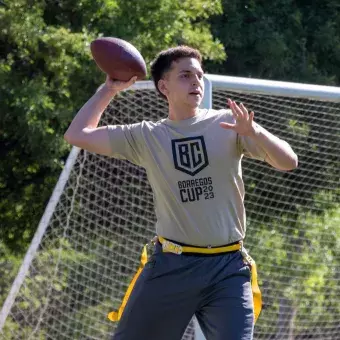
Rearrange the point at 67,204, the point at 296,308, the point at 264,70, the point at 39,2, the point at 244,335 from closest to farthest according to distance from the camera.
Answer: the point at 244,335 < the point at 67,204 < the point at 296,308 < the point at 39,2 < the point at 264,70

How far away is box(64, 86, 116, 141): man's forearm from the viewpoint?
199 inches

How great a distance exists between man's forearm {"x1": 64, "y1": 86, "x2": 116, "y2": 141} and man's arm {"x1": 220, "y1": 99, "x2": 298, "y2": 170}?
2.56 ft

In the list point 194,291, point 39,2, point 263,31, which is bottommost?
point 194,291

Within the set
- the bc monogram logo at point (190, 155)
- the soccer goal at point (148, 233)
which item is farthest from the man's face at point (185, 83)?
the soccer goal at point (148, 233)

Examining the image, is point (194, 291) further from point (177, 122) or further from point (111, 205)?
point (111, 205)

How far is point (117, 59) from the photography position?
523 centimetres

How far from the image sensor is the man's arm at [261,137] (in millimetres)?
4500

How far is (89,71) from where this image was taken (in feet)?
29.9

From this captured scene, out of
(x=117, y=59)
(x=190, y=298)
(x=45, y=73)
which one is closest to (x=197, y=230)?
(x=190, y=298)

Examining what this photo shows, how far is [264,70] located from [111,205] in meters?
6.87

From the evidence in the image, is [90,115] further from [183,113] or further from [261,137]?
[261,137]

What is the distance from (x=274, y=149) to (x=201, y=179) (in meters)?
0.37

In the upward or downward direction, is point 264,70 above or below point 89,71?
above

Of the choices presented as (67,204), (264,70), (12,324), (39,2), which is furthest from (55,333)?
(264,70)
